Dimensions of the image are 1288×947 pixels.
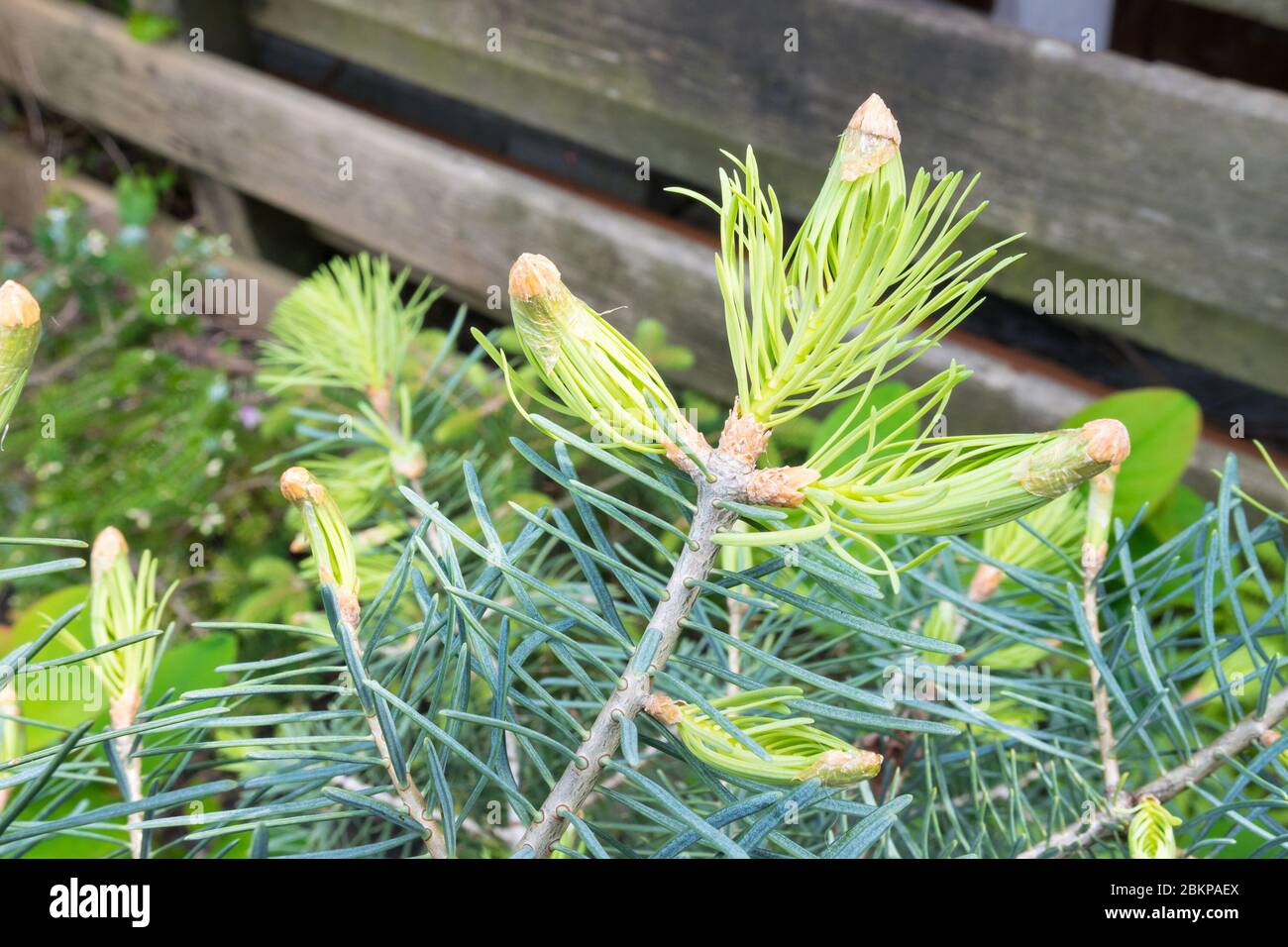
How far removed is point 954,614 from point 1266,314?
664 millimetres

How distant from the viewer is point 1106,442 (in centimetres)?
20

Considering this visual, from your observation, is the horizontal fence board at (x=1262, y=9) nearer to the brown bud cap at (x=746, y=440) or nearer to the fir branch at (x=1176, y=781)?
the fir branch at (x=1176, y=781)

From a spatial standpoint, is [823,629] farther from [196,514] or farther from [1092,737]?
[196,514]

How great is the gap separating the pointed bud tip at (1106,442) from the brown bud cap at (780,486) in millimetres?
65

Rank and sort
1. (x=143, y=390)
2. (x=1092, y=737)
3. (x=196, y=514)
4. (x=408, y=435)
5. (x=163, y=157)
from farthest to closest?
1. (x=163, y=157)
2. (x=143, y=390)
3. (x=196, y=514)
4. (x=408, y=435)
5. (x=1092, y=737)

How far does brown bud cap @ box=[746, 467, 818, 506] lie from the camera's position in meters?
0.25

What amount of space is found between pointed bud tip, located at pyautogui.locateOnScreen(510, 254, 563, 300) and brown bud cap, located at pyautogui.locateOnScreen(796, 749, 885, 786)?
0.43 ft

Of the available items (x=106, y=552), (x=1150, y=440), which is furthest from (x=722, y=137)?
(x=106, y=552)

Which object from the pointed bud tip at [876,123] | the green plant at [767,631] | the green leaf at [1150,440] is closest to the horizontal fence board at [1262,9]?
the green leaf at [1150,440]

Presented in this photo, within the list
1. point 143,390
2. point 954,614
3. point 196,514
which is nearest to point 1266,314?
point 954,614

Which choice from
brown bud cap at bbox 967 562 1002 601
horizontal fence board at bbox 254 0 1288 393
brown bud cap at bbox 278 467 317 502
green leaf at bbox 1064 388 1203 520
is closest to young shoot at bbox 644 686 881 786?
brown bud cap at bbox 278 467 317 502

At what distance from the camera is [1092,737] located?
1.39 feet
